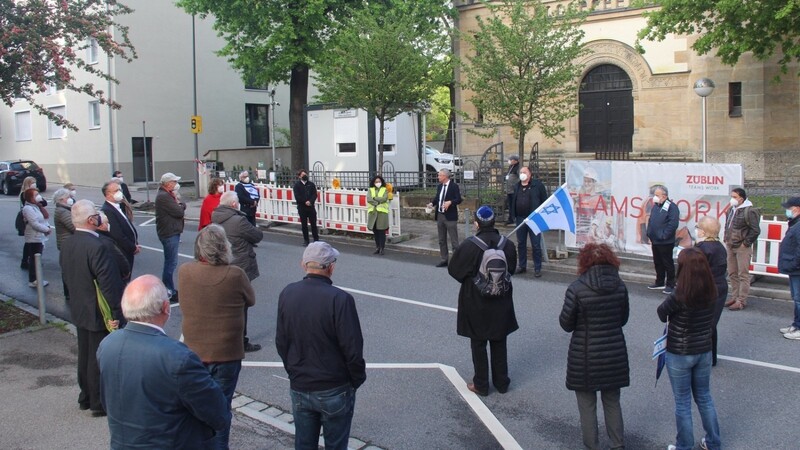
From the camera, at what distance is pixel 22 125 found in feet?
133

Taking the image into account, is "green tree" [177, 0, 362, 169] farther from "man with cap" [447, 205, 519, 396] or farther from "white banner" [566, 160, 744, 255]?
"man with cap" [447, 205, 519, 396]

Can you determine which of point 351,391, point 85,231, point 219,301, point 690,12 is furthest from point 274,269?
point 690,12

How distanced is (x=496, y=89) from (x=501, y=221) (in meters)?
3.24

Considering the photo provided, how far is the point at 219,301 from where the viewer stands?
5246 mm

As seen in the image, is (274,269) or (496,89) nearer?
(274,269)

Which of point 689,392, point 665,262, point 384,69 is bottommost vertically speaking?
point 689,392

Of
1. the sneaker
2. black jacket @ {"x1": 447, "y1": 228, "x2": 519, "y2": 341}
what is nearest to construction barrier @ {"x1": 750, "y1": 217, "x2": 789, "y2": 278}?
the sneaker

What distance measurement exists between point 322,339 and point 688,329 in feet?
9.29

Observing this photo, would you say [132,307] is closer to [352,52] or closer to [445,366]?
[445,366]

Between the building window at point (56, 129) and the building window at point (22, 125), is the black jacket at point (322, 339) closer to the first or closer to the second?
the building window at point (56, 129)

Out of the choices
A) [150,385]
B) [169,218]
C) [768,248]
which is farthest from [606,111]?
[150,385]

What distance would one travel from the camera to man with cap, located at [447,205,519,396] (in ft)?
21.7

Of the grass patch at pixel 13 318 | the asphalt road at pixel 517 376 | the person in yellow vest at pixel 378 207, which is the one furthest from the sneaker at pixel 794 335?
the grass patch at pixel 13 318

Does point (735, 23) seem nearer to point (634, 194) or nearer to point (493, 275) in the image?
point (634, 194)
